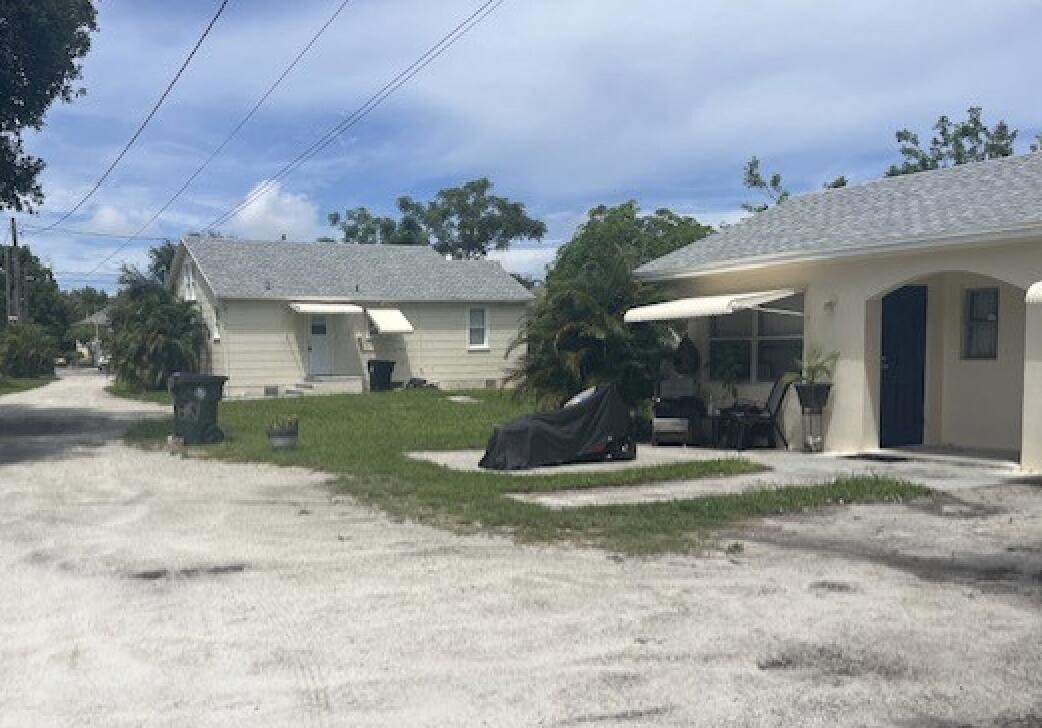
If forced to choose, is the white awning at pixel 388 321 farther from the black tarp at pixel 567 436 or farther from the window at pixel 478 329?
the black tarp at pixel 567 436

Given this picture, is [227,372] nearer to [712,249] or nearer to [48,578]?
[712,249]

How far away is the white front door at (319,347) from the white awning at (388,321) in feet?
4.96

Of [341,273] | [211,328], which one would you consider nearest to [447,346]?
[341,273]

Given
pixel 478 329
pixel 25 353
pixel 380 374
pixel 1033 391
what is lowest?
pixel 380 374

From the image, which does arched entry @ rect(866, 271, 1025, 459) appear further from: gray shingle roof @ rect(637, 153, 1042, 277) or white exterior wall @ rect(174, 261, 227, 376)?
white exterior wall @ rect(174, 261, 227, 376)

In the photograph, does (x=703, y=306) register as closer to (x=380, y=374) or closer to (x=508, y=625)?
(x=508, y=625)

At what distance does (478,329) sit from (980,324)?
66.2 feet

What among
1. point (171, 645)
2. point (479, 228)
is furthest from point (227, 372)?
point (479, 228)

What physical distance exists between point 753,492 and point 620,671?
5524 millimetres

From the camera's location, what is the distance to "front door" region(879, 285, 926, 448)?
13.1 m

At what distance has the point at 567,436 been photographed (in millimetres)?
12336

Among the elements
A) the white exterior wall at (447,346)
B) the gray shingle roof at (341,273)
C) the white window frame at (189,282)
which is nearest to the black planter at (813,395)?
the white exterior wall at (447,346)

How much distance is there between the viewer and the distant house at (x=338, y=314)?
2830cm

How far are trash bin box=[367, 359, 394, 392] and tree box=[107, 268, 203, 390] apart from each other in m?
5.75
